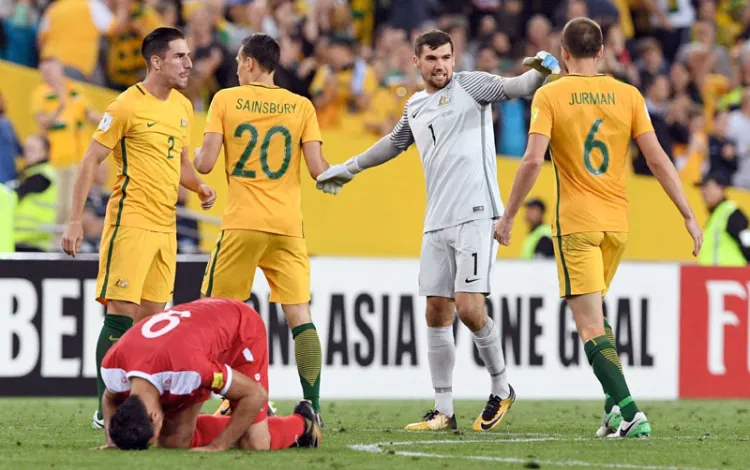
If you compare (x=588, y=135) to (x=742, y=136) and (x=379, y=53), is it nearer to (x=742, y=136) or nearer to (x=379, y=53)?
(x=379, y=53)

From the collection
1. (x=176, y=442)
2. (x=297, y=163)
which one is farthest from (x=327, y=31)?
(x=176, y=442)

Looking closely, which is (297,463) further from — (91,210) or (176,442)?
(91,210)

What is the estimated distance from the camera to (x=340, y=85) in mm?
16203

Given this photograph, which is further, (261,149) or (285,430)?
(261,149)

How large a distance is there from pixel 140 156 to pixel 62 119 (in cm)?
610

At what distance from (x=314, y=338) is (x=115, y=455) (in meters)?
2.36

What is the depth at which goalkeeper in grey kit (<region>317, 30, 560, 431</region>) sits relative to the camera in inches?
343

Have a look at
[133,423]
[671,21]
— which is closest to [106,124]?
[133,423]

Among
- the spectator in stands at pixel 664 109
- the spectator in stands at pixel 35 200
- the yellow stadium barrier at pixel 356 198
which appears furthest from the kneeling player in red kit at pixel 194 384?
the spectator in stands at pixel 664 109

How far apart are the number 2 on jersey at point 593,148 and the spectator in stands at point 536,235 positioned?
22.9ft

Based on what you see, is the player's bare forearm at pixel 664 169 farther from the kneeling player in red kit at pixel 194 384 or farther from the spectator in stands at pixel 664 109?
the spectator in stands at pixel 664 109

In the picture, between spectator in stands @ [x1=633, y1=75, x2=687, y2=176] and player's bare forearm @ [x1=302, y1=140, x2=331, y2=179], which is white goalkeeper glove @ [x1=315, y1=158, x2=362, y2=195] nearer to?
player's bare forearm @ [x1=302, y1=140, x2=331, y2=179]

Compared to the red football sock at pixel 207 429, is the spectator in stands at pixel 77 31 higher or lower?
higher

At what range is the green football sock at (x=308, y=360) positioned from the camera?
8820 millimetres
